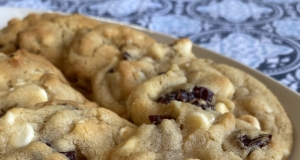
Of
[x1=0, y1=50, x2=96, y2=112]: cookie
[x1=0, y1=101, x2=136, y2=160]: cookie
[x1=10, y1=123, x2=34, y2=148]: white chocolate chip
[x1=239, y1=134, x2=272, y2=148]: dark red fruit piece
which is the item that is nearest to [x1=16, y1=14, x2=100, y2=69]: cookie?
[x1=0, y1=50, x2=96, y2=112]: cookie

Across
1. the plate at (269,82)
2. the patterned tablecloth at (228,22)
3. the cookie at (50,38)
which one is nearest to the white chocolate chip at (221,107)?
the plate at (269,82)

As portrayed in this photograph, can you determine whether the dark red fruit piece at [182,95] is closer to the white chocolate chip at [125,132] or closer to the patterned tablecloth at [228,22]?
the white chocolate chip at [125,132]

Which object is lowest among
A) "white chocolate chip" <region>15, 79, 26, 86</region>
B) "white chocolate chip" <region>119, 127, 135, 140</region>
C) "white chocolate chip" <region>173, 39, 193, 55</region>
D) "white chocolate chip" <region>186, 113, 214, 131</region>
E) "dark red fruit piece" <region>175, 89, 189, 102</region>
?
"white chocolate chip" <region>15, 79, 26, 86</region>

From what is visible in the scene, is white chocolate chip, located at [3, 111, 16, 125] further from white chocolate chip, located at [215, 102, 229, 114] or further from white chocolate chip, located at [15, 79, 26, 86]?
white chocolate chip, located at [215, 102, 229, 114]

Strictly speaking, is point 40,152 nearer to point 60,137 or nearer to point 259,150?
point 60,137

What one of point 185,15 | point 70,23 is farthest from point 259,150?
point 185,15

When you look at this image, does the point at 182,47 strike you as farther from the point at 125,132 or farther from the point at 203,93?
the point at 125,132
